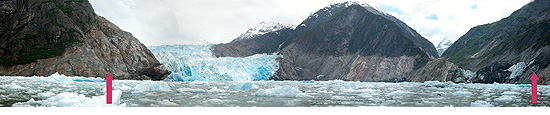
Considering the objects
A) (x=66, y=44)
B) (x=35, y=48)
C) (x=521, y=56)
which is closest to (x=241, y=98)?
(x=521, y=56)

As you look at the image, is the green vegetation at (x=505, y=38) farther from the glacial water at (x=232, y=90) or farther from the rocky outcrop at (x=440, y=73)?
the glacial water at (x=232, y=90)

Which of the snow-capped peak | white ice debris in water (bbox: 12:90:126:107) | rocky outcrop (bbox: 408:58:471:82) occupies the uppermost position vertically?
the snow-capped peak

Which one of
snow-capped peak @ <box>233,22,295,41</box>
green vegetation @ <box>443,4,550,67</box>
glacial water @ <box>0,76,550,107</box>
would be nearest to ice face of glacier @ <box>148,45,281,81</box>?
glacial water @ <box>0,76,550,107</box>

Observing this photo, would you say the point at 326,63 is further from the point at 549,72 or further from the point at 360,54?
the point at 549,72

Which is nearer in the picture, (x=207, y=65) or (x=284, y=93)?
(x=284, y=93)

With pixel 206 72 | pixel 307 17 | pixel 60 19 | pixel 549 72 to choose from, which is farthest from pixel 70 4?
pixel 307 17

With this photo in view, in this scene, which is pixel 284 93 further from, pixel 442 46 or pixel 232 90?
pixel 442 46

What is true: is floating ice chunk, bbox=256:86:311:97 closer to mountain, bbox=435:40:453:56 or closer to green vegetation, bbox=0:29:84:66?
green vegetation, bbox=0:29:84:66
